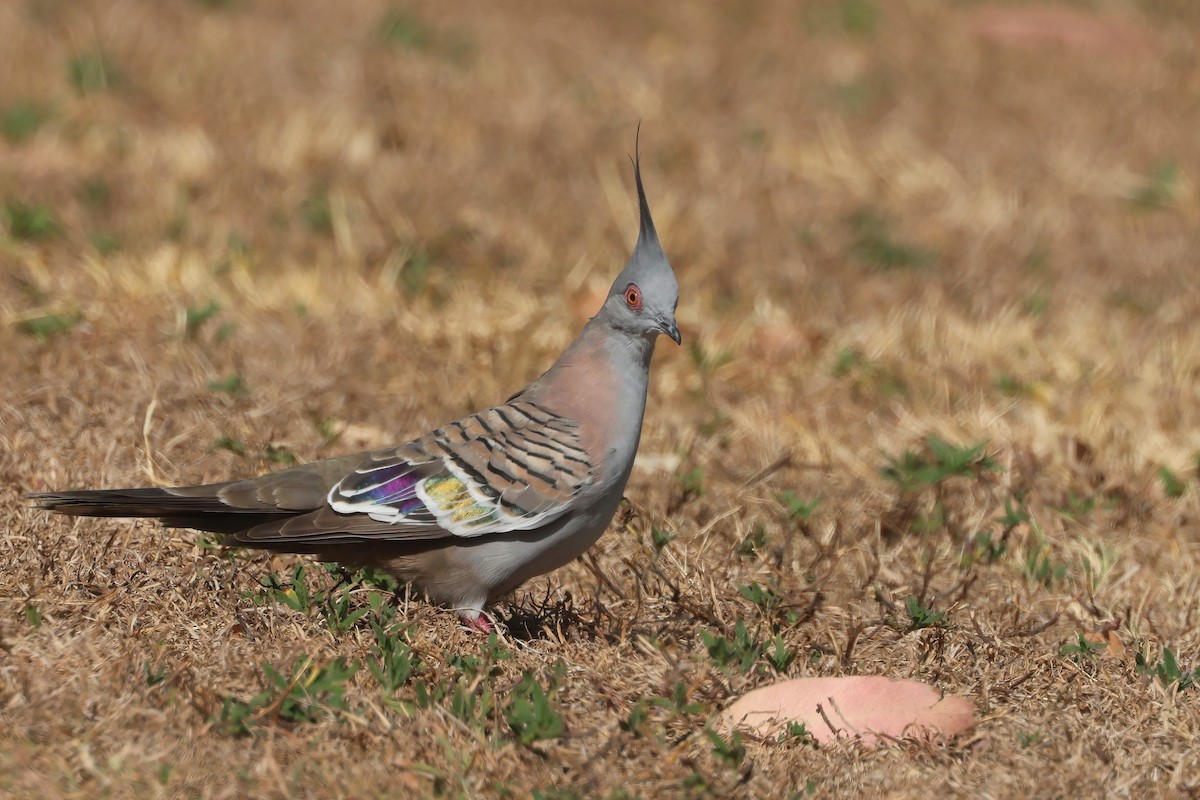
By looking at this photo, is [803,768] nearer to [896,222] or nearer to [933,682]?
[933,682]

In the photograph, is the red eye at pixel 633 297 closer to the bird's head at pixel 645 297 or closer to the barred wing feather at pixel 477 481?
the bird's head at pixel 645 297

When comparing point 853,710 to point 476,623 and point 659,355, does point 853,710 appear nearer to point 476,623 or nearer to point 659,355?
point 476,623

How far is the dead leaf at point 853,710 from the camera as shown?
11.9 ft

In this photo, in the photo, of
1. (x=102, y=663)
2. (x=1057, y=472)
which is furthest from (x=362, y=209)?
(x=102, y=663)

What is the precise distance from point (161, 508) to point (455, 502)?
29.8 inches

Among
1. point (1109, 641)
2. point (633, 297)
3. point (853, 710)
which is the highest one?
point (633, 297)

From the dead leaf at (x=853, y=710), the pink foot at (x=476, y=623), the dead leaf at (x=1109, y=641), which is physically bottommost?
the dead leaf at (x=1109, y=641)

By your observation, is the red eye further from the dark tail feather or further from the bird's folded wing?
the dark tail feather

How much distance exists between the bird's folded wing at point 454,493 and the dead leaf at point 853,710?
0.75m

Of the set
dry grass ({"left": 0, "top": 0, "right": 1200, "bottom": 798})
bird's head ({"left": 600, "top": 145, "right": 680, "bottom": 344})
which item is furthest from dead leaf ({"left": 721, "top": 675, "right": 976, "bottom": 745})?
bird's head ({"left": 600, "top": 145, "right": 680, "bottom": 344})

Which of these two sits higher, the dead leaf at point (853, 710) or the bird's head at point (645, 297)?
the bird's head at point (645, 297)

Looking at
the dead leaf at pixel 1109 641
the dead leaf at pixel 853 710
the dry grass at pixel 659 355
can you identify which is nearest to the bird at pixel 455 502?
the dry grass at pixel 659 355

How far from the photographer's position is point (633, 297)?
14.2ft

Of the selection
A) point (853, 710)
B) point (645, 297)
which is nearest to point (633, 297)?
point (645, 297)
